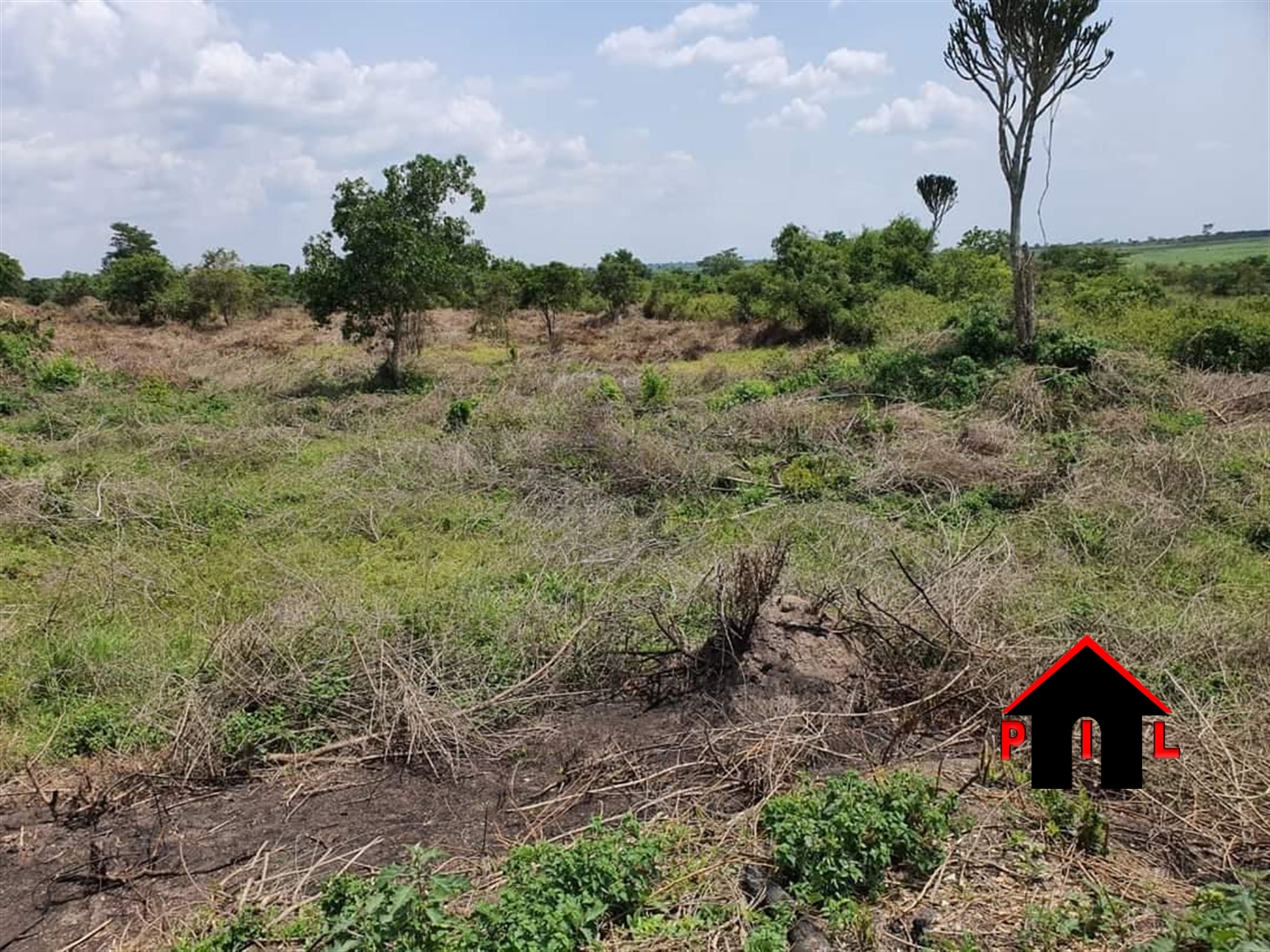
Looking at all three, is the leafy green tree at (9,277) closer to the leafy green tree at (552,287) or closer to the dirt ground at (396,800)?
the leafy green tree at (552,287)

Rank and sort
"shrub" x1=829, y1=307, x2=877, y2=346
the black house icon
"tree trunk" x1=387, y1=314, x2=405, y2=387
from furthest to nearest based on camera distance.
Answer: "shrub" x1=829, y1=307, x2=877, y2=346 < "tree trunk" x1=387, y1=314, x2=405, y2=387 < the black house icon

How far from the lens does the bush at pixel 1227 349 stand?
34.3 feet

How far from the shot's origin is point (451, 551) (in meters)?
6.67

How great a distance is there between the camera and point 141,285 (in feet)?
74.7

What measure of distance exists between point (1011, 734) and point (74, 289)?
31.5 meters

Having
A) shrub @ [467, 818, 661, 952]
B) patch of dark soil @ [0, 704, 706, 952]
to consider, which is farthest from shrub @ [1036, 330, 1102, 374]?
shrub @ [467, 818, 661, 952]

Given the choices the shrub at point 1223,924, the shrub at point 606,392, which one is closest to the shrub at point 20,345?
the shrub at point 606,392

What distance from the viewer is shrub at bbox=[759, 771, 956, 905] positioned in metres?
2.73

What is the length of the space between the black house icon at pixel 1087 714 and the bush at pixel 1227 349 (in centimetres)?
915

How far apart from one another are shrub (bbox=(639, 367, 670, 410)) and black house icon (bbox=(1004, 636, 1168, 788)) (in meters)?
7.75

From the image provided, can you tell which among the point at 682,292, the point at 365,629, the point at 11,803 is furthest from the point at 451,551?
the point at 682,292

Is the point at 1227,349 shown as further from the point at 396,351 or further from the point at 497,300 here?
the point at 497,300

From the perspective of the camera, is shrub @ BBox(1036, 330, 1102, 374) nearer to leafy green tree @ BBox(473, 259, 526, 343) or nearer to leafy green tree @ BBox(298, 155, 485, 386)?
leafy green tree @ BBox(298, 155, 485, 386)

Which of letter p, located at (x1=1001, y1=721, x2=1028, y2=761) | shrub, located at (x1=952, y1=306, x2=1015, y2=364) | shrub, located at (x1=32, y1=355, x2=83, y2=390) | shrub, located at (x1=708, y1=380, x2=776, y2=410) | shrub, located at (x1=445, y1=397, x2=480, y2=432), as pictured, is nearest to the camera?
letter p, located at (x1=1001, y1=721, x2=1028, y2=761)
